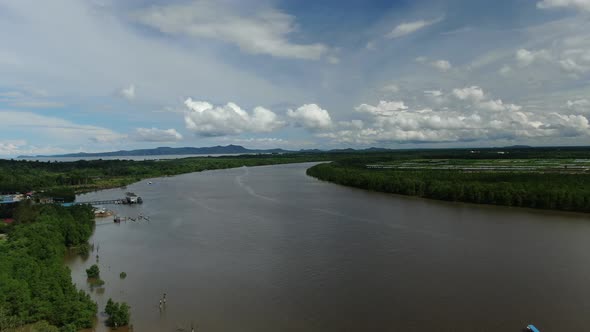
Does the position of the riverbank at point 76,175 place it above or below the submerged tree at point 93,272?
above

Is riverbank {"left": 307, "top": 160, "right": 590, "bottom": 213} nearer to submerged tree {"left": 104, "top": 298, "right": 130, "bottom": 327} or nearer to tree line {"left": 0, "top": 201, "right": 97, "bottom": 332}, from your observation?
submerged tree {"left": 104, "top": 298, "right": 130, "bottom": 327}

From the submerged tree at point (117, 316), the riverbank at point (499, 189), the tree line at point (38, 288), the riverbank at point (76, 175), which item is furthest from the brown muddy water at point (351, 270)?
the riverbank at point (76, 175)

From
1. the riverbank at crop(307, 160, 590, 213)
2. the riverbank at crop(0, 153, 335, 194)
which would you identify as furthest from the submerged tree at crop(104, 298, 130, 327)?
the riverbank at crop(0, 153, 335, 194)

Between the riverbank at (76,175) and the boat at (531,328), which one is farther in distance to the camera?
the riverbank at (76,175)

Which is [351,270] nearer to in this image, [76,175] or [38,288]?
[38,288]

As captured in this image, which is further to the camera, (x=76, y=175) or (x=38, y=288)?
(x=76, y=175)

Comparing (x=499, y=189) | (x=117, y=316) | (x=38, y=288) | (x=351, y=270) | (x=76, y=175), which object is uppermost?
(x=76, y=175)

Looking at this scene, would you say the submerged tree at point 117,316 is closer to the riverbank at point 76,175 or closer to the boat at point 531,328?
the boat at point 531,328

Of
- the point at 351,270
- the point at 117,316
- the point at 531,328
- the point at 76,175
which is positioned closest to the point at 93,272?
the point at 117,316
